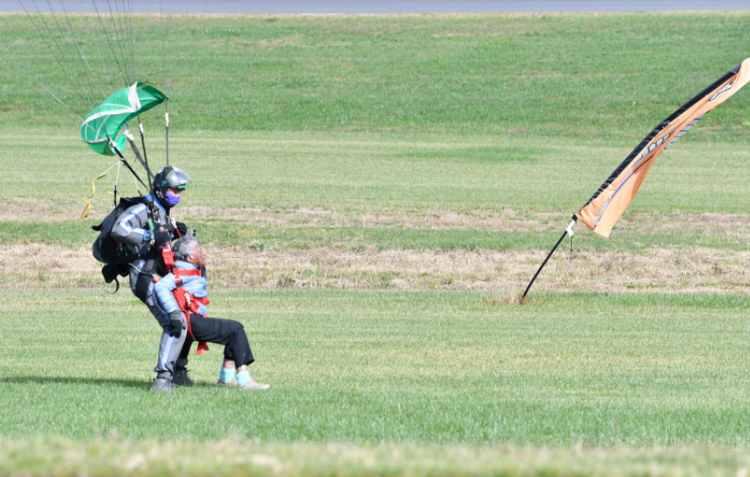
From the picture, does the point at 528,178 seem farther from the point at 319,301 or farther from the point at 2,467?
the point at 2,467

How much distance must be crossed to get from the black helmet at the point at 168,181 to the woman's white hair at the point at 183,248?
1.76 ft

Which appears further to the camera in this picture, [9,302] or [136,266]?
[9,302]

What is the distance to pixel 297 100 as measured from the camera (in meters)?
47.1

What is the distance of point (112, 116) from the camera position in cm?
1028

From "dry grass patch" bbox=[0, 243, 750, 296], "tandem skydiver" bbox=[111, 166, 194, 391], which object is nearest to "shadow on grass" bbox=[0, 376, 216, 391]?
"tandem skydiver" bbox=[111, 166, 194, 391]

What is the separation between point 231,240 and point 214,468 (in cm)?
1741

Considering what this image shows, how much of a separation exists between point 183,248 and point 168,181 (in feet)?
2.22

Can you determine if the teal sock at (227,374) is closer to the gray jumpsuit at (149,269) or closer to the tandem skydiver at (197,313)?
the tandem skydiver at (197,313)

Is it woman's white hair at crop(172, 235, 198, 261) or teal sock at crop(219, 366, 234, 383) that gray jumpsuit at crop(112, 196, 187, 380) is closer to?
woman's white hair at crop(172, 235, 198, 261)

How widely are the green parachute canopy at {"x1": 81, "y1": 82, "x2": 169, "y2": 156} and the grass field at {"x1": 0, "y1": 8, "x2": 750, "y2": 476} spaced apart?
8.00 feet

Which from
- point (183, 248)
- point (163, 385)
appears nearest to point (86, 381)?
point (163, 385)

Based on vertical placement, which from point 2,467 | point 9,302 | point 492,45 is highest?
point 492,45

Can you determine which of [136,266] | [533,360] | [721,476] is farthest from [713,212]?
[721,476]

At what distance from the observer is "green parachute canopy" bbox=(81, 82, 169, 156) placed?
1025 cm
